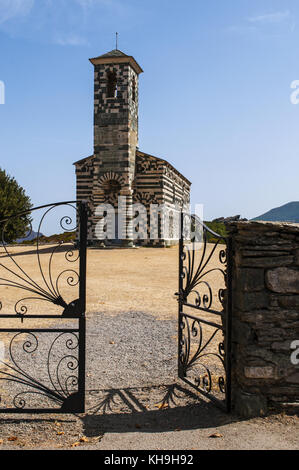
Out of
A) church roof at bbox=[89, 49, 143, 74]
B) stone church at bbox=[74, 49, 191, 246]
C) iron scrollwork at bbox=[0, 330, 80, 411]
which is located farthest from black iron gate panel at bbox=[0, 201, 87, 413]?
church roof at bbox=[89, 49, 143, 74]

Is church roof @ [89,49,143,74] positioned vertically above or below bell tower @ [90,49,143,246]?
above

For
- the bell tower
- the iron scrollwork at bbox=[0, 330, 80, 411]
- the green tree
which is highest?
the bell tower

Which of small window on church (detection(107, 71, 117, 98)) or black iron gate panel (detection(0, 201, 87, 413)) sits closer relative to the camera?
black iron gate panel (detection(0, 201, 87, 413))

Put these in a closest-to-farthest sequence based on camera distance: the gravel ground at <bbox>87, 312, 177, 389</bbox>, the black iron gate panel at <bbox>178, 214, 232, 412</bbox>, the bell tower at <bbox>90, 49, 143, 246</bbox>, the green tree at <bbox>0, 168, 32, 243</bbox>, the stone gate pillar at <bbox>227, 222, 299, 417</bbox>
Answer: the stone gate pillar at <bbox>227, 222, 299, 417</bbox> < the black iron gate panel at <bbox>178, 214, 232, 412</bbox> < the gravel ground at <bbox>87, 312, 177, 389</bbox> < the bell tower at <bbox>90, 49, 143, 246</bbox> < the green tree at <bbox>0, 168, 32, 243</bbox>

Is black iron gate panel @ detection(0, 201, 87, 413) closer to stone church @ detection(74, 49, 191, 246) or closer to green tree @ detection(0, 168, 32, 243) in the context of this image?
stone church @ detection(74, 49, 191, 246)

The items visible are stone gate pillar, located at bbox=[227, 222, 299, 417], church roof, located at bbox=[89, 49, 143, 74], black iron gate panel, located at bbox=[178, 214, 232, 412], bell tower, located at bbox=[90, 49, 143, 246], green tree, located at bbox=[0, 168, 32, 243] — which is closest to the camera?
stone gate pillar, located at bbox=[227, 222, 299, 417]

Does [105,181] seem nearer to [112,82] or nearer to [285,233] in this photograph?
[112,82]

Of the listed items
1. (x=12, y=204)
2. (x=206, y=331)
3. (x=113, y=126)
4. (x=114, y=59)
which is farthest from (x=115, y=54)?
(x=206, y=331)

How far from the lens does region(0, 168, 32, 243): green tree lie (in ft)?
100

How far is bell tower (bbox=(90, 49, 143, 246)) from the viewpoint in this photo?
28.8 metres

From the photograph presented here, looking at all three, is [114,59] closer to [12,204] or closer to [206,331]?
[12,204]

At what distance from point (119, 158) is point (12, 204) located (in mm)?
8882

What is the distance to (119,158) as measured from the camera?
28984 millimetres
